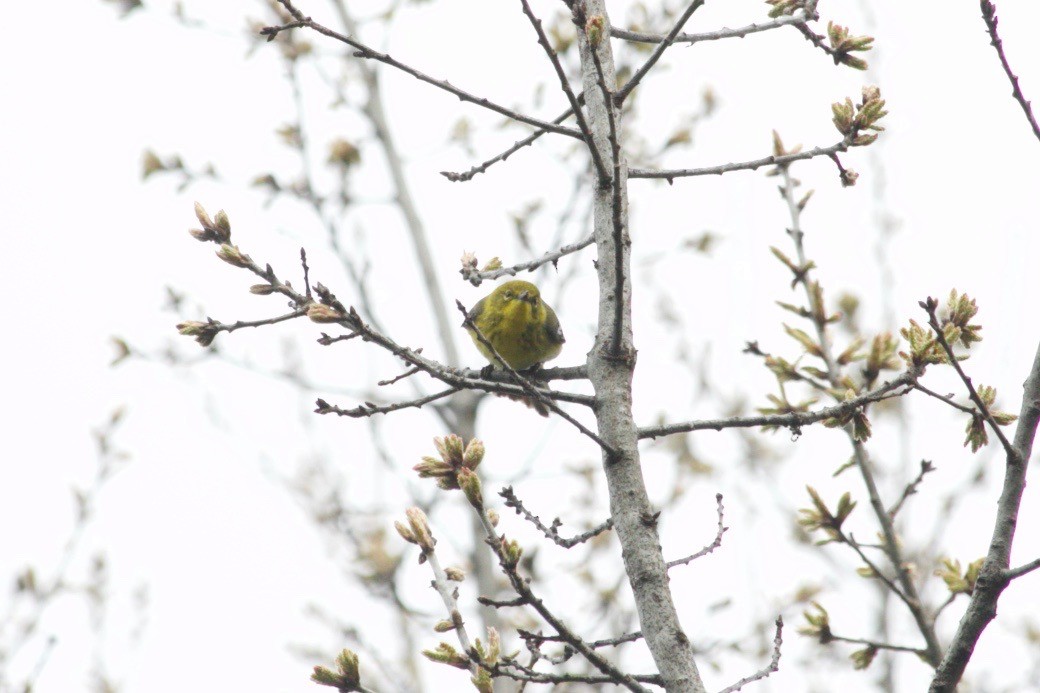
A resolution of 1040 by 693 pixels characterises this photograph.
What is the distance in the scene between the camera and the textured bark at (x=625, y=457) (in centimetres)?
248

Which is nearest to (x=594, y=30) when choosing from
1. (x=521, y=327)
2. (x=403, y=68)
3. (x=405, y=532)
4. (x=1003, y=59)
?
(x=403, y=68)

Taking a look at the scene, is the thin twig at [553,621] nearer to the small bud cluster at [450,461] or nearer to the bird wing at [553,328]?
the small bud cluster at [450,461]

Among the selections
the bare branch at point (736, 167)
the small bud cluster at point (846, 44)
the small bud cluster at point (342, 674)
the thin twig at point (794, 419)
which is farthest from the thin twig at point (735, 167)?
the small bud cluster at point (342, 674)

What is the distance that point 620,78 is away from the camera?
7.09m

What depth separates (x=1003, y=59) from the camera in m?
2.45

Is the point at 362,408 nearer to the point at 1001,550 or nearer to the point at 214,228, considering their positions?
the point at 214,228

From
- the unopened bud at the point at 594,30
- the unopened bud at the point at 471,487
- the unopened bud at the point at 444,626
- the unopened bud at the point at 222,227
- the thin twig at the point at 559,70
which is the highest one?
the unopened bud at the point at 594,30

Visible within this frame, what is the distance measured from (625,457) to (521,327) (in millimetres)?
3288

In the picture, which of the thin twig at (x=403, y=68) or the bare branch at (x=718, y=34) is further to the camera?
the bare branch at (x=718, y=34)

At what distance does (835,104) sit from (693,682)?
5.74 feet

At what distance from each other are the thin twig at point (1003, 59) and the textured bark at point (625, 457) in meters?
0.95

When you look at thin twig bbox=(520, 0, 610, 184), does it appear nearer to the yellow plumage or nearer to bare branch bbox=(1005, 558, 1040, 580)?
bare branch bbox=(1005, 558, 1040, 580)

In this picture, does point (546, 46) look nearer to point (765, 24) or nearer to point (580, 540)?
point (765, 24)

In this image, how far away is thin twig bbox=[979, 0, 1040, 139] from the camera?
2.44 m
